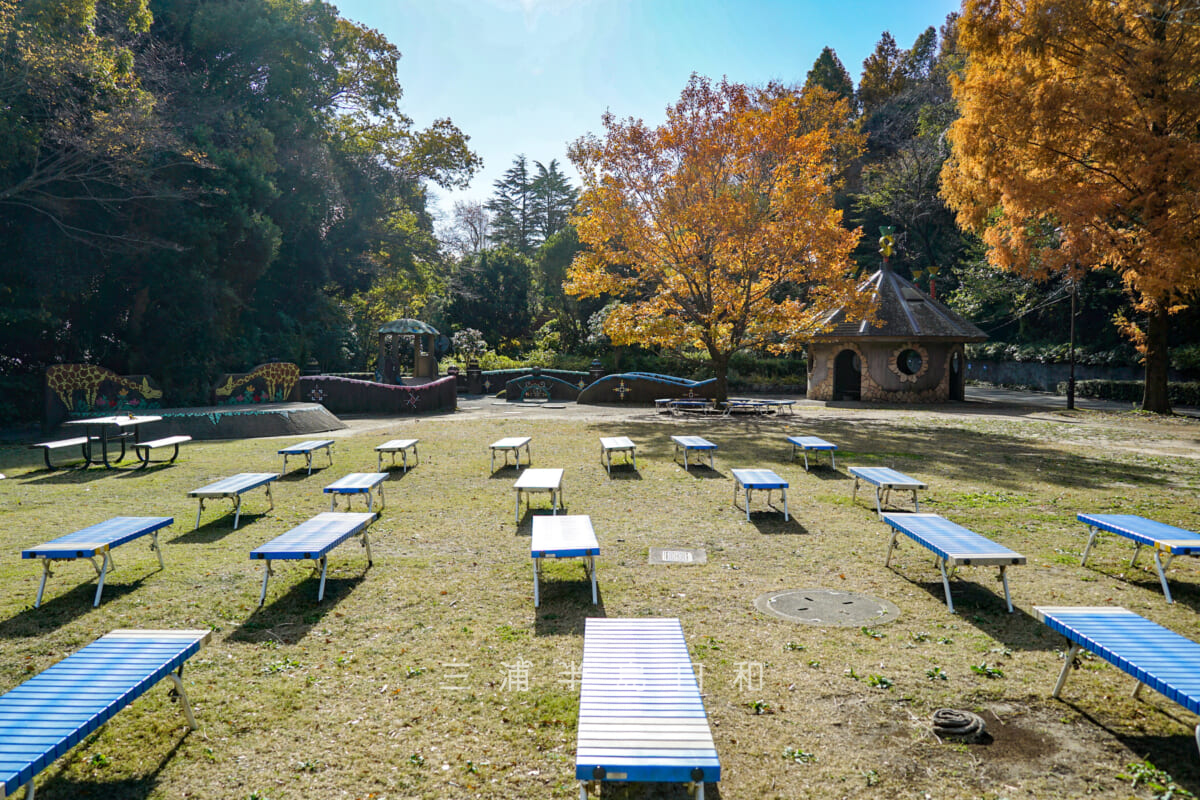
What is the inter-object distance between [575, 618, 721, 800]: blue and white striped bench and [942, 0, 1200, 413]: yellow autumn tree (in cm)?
1949

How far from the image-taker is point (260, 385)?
22156 mm

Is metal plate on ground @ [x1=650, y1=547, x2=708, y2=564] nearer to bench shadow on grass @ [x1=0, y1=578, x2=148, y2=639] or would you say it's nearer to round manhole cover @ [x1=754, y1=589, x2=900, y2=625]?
round manhole cover @ [x1=754, y1=589, x2=900, y2=625]

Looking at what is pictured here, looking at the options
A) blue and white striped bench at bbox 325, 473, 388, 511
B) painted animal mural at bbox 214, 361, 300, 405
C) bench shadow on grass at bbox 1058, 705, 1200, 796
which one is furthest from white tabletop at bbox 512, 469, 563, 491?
painted animal mural at bbox 214, 361, 300, 405

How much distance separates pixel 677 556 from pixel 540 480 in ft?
8.27

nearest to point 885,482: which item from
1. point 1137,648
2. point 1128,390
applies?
point 1137,648

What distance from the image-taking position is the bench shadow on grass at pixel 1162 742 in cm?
338

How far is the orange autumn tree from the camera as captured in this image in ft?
63.9

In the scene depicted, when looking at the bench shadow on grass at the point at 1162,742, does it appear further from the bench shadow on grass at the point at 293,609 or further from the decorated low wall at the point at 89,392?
the decorated low wall at the point at 89,392

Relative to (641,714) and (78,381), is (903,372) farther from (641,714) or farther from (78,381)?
(78,381)

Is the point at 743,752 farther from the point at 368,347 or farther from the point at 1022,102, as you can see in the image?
the point at 368,347

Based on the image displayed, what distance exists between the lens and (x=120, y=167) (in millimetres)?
18375

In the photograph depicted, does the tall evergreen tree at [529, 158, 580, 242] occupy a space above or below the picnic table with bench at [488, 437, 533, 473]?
above

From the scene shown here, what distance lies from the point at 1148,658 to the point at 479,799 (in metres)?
3.95

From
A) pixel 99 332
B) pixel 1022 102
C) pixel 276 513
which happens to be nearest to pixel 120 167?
pixel 99 332
